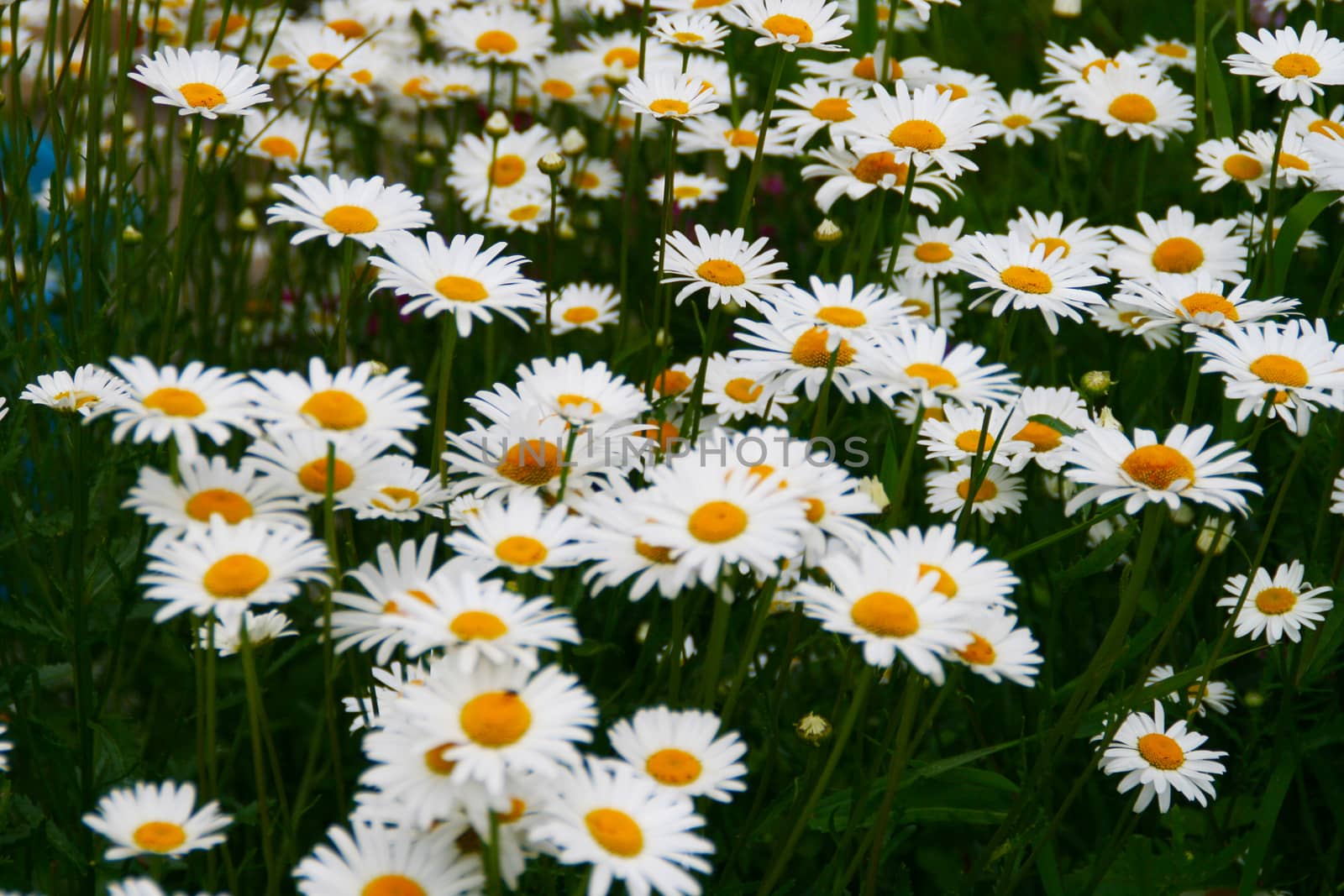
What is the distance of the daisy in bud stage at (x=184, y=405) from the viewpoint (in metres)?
1.36

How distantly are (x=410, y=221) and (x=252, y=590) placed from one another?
2.17 feet

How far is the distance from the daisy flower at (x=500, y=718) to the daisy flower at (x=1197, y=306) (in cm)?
118

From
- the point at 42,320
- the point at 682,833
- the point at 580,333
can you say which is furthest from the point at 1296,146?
the point at 42,320

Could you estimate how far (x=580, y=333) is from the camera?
3123 mm

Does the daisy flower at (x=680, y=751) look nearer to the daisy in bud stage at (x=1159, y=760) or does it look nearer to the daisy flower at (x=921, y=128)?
the daisy in bud stage at (x=1159, y=760)

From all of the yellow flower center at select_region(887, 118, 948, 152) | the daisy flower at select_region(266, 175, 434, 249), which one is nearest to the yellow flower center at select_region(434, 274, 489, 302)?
the daisy flower at select_region(266, 175, 434, 249)

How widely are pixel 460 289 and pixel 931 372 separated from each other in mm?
597

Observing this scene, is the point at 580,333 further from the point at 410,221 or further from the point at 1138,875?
the point at 1138,875

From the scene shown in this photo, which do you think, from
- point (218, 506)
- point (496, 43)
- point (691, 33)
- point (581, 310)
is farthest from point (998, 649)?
point (496, 43)

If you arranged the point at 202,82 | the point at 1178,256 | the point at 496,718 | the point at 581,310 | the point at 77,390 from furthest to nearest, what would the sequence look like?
the point at 581,310 → the point at 1178,256 → the point at 202,82 → the point at 77,390 → the point at 496,718

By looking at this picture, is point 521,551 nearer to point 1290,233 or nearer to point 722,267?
point 722,267

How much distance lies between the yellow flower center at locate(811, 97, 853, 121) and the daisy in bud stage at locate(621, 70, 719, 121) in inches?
15.0

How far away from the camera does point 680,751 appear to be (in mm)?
1427

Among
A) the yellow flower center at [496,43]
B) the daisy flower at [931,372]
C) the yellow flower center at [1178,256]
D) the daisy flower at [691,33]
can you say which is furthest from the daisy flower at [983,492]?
the yellow flower center at [496,43]
